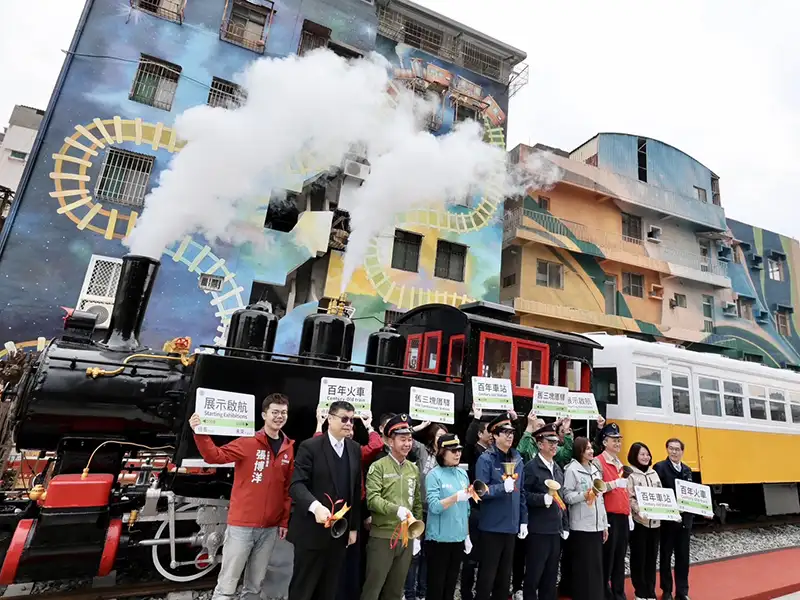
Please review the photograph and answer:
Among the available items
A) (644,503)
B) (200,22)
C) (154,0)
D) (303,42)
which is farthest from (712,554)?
(154,0)

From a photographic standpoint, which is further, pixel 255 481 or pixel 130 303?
pixel 130 303

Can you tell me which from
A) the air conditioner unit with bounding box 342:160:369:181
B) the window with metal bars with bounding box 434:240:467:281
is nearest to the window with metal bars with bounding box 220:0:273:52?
the air conditioner unit with bounding box 342:160:369:181

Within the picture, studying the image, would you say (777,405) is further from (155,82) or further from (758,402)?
(155,82)

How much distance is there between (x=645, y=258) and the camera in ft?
59.5

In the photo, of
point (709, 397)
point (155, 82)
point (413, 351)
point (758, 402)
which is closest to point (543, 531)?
point (413, 351)

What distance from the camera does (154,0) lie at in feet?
38.4

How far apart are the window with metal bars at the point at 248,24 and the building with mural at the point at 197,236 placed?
37 mm

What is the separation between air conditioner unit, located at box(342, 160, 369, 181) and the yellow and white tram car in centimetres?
755

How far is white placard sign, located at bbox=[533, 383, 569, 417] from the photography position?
A: 580cm

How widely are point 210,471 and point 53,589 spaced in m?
1.78

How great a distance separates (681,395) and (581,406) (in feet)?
10.8

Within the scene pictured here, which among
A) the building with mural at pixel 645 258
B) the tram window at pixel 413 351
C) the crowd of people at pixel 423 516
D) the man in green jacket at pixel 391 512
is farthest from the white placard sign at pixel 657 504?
the building with mural at pixel 645 258

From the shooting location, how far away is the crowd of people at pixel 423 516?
317 cm

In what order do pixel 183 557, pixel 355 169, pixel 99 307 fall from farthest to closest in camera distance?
pixel 355 169, pixel 99 307, pixel 183 557
